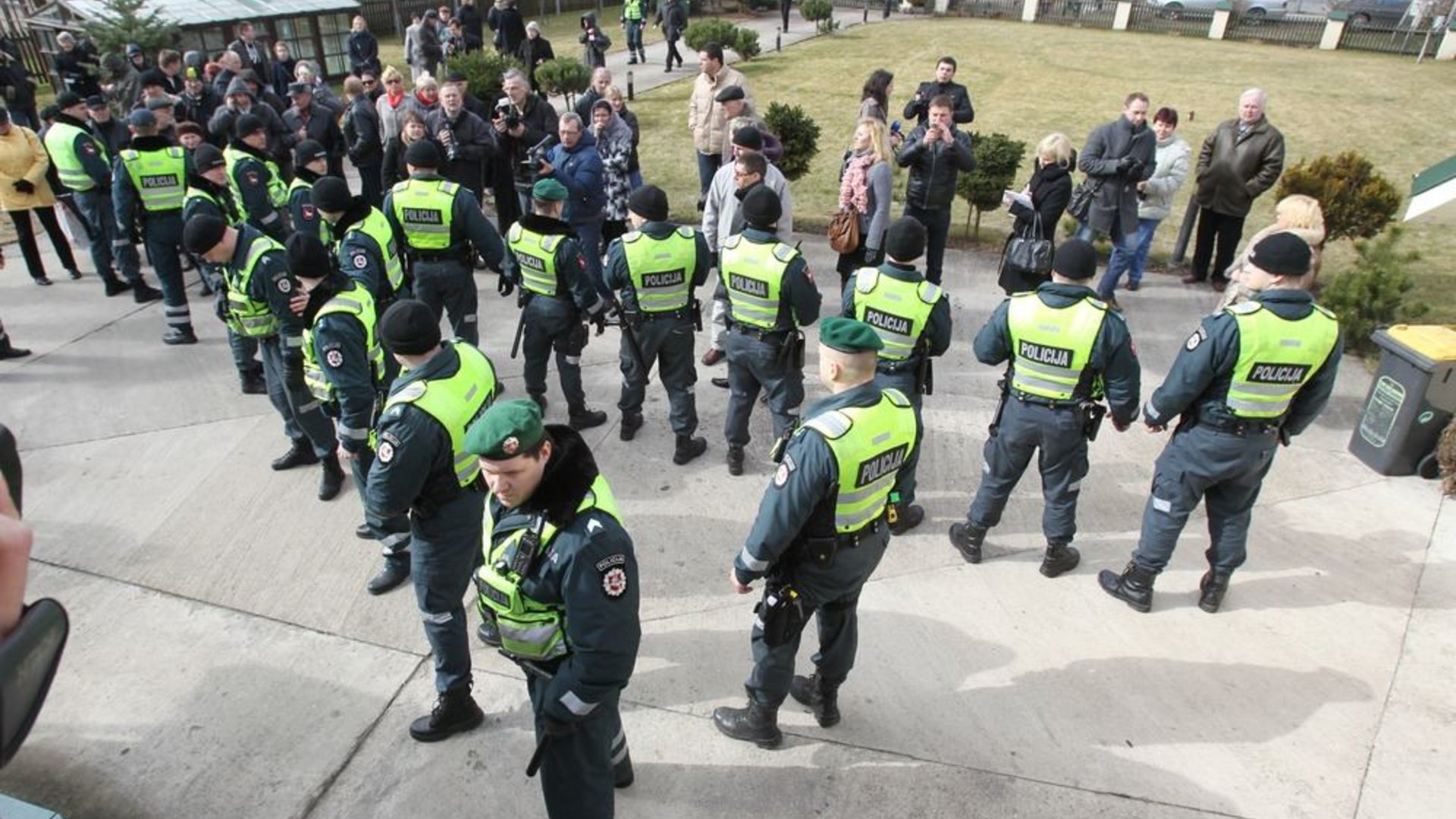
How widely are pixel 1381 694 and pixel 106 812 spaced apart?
5.71 metres

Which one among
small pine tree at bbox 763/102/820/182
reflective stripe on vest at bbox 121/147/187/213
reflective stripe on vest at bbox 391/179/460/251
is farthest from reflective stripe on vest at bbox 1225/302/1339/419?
reflective stripe on vest at bbox 121/147/187/213

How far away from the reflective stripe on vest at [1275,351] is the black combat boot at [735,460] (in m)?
2.90

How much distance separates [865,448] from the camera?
3.34 meters

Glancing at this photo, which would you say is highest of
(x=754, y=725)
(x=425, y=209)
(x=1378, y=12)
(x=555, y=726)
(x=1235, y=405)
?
(x=1378, y=12)

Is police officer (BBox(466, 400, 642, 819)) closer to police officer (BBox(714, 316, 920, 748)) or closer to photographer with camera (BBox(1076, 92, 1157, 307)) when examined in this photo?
police officer (BBox(714, 316, 920, 748))

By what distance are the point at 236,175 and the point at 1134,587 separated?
25.0 feet

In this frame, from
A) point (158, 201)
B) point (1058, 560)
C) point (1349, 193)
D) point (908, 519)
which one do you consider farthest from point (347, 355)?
point (1349, 193)

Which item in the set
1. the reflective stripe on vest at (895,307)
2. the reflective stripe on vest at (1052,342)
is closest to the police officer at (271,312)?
the reflective stripe on vest at (895,307)

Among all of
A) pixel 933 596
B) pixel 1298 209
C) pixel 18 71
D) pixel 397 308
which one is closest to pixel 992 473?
pixel 933 596

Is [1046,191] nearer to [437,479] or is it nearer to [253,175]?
[437,479]

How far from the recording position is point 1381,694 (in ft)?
13.6

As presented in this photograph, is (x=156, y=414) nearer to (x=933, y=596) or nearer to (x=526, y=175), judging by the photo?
(x=526, y=175)

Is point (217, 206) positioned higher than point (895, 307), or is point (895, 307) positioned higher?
point (895, 307)

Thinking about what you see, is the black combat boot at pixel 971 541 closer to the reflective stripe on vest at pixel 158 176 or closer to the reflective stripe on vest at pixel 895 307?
the reflective stripe on vest at pixel 895 307
